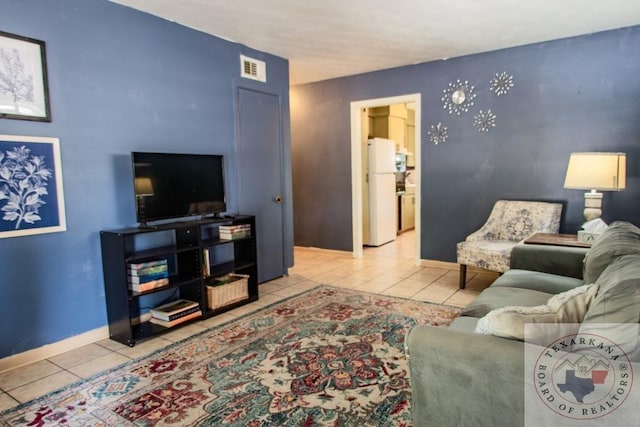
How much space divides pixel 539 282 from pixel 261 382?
181 centimetres

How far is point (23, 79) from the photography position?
2.48 m

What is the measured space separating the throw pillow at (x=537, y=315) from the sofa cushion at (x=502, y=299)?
670mm

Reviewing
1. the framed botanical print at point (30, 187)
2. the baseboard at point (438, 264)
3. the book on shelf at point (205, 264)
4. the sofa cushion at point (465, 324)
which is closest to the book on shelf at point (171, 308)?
the book on shelf at point (205, 264)

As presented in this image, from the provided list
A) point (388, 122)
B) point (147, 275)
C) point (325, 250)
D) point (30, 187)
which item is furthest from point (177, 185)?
point (388, 122)

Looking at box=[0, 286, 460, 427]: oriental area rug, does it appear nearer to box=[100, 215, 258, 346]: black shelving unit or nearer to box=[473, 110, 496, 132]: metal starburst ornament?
box=[100, 215, 258, 346]: black shelving unit

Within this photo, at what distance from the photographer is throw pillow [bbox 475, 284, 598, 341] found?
1.29m

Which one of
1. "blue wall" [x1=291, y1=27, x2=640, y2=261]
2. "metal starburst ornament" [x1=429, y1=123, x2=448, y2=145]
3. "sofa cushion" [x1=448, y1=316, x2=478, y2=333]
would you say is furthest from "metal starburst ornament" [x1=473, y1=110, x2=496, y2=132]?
"sofa cushion" [x1=448, y1=316, x2=478, y2=333]

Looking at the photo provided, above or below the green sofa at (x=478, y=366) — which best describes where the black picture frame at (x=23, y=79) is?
above

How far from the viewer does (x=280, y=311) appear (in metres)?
3.38

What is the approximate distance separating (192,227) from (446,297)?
92.4 inches

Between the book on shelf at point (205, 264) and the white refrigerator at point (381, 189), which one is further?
the white refrigerator at point (381, 189)

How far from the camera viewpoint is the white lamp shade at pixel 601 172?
3158 millimetres

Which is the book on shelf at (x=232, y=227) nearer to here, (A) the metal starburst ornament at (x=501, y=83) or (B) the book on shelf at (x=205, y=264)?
(B) the book on shelf at (x=205, y=264)

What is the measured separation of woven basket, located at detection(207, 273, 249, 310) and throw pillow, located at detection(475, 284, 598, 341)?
2.40 meters
